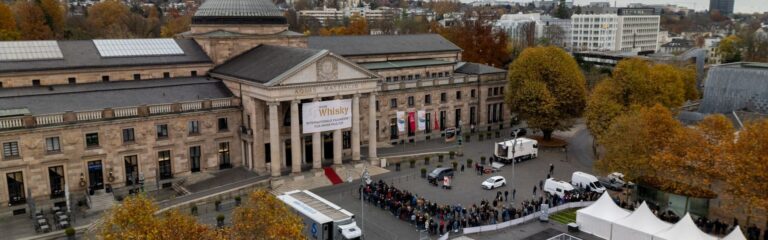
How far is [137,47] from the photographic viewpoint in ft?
203

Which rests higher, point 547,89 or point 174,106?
point 174,106

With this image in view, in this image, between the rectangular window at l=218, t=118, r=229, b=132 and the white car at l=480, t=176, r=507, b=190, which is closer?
the white car at l=480, t=176, r=507, b=190

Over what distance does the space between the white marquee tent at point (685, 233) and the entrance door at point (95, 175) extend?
1738 inches

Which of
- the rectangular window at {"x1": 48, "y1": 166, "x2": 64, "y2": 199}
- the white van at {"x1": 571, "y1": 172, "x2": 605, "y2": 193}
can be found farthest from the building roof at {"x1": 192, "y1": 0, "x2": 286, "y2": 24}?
the white van at {"x1": 571, "y1": 172, "x2": 605, "y2": 193}

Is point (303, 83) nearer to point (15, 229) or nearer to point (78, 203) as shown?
point (78, 203)

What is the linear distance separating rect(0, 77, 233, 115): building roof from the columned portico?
305 cm

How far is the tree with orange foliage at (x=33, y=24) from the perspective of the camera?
359ft

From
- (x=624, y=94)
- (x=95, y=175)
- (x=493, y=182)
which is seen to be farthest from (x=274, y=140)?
(x=624, y=94)

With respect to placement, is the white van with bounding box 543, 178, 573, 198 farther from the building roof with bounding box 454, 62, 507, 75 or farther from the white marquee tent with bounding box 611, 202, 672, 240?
the building roof with bounding box 454, 62, 507, 75

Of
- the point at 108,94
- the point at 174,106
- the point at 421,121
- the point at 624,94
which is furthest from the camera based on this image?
the point at 421,121

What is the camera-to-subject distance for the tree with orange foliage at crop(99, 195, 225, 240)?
27.0 metres

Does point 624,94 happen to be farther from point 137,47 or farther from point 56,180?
point 56,180

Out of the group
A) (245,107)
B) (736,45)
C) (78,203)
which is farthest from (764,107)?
(736,45)

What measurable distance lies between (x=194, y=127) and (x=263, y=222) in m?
30.3
